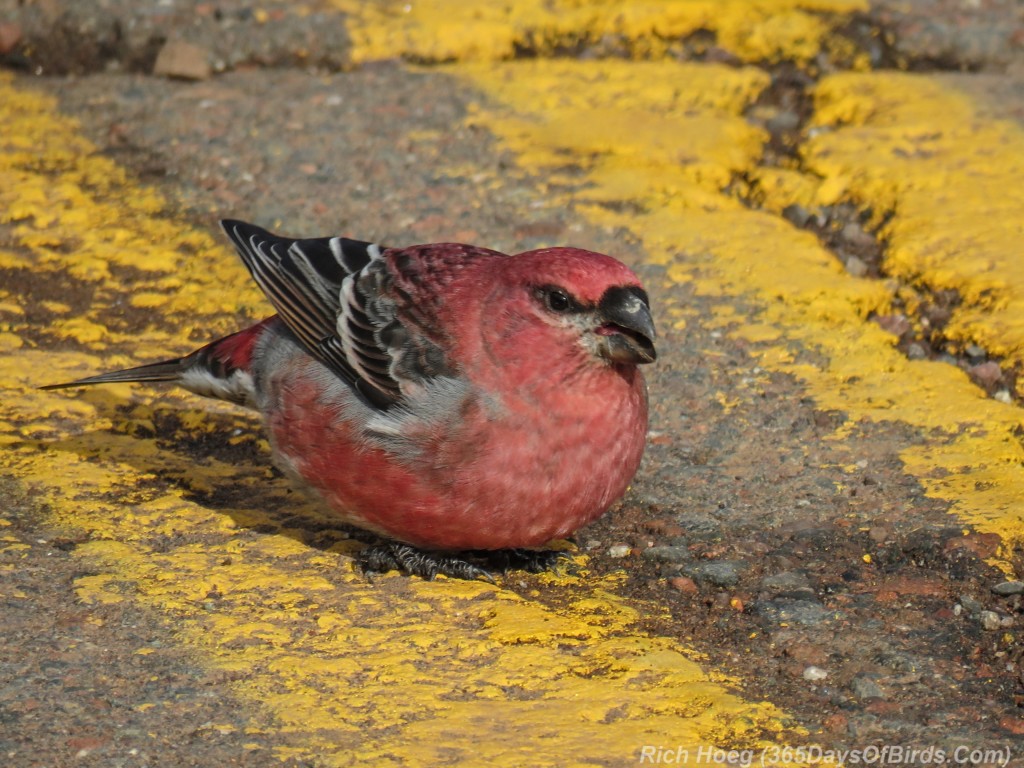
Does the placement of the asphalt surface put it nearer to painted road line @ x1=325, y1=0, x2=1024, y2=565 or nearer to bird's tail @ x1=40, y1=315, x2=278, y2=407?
painted road line @ x1=325, y1=0, x2=1024, y2=565

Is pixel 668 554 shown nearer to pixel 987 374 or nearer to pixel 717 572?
pixel 717 572

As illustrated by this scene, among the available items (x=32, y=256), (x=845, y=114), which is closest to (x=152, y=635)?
(x=32, y=256)

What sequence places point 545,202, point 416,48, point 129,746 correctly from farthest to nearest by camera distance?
point 416,48, point 545,202, point 129,746

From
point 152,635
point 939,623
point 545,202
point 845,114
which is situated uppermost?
point 845,114

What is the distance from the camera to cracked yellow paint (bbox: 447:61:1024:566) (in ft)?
16.2

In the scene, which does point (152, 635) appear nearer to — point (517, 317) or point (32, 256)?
point (517, 317)

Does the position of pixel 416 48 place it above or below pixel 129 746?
above

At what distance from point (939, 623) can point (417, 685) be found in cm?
136

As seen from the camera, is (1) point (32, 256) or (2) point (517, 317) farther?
(1) point (32, 256)

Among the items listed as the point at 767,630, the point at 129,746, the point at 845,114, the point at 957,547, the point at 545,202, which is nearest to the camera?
the point at 129,746

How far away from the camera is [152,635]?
3801 millimetres

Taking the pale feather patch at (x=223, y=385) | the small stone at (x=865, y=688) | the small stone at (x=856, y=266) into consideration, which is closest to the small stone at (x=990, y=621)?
the small stone at (x=865, y=688)

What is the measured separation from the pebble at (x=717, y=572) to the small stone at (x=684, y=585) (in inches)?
0.8

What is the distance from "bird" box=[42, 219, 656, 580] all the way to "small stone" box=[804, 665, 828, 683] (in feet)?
2.39
